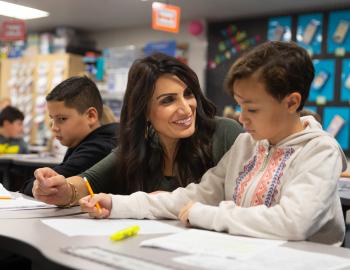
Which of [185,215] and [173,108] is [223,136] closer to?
[173,108]

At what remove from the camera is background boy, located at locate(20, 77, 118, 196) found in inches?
78.2

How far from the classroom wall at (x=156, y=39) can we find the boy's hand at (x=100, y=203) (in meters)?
4.84

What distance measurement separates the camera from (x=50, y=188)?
4.68ft

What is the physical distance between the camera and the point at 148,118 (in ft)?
5.37

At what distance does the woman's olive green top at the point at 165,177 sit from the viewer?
→ 157 cm

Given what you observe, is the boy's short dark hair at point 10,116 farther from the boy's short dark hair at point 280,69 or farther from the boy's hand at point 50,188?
the boy's short dark hair at point 280,69

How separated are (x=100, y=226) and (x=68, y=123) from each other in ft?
3.25

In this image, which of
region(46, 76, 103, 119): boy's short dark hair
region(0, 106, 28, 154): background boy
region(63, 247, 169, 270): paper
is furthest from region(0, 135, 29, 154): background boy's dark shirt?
region(63, 247, 169, 270): paper

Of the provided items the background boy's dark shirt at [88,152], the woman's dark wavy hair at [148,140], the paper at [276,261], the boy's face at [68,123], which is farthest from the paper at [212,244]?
the boy's face at [68,123]

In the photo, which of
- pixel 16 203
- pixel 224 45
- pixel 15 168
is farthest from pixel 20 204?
pixel 224 45

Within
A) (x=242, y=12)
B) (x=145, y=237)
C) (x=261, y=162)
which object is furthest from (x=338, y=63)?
(x=145, y=237)

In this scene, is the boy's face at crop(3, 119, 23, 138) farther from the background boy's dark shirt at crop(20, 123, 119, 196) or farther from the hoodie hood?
the hoodie hood

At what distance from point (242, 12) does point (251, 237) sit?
512 centimetres

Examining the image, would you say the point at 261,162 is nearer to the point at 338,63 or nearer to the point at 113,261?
the point at 113,261
